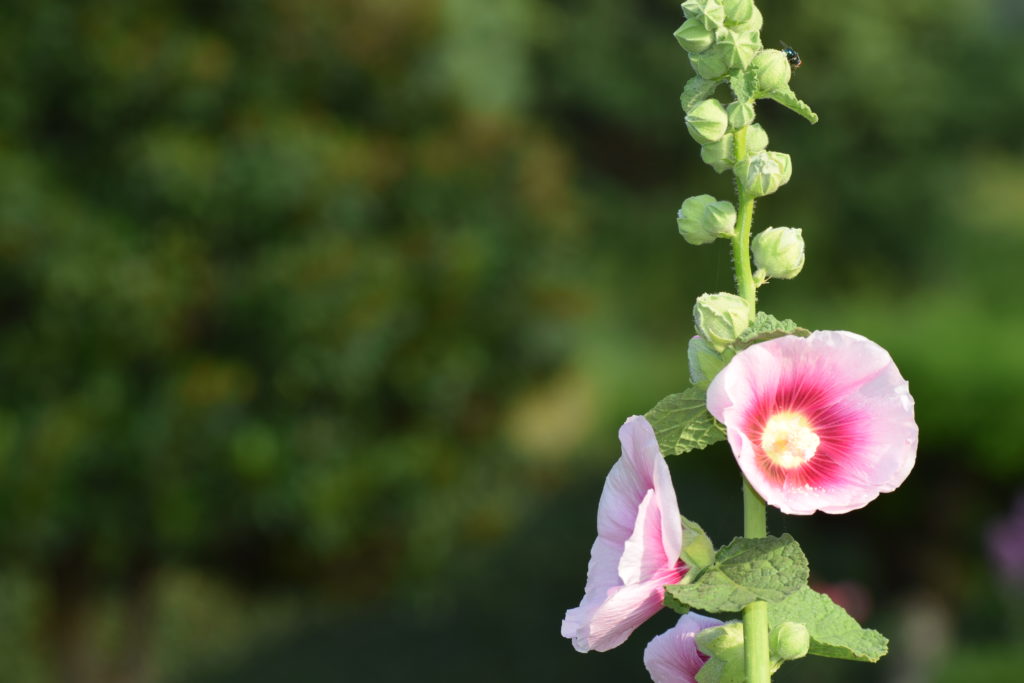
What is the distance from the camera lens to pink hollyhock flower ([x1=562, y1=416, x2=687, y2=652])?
107 cm

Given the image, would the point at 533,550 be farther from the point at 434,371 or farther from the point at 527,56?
the point at 527,56

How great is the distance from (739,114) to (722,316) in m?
0.18

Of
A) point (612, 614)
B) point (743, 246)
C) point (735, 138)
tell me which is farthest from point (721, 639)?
point (735, 138)

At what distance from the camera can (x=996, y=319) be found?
1138 centimetres

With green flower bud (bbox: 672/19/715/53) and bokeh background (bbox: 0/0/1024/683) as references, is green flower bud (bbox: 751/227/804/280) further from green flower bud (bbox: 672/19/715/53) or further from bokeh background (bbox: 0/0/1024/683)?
bokeh background (bbox: 0/0/1024/683)

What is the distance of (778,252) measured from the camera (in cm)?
122

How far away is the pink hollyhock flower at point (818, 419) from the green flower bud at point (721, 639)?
13 cm

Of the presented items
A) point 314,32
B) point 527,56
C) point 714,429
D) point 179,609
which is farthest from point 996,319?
point 527,56

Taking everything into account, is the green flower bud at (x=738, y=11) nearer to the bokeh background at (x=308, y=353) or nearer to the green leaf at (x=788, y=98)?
the green leaf at (x=788, y=98)

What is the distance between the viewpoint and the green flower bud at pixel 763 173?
1.14 meters

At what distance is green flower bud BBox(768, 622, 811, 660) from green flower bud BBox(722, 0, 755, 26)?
54 cm

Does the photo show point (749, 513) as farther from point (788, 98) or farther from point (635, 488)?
point (788, 98)

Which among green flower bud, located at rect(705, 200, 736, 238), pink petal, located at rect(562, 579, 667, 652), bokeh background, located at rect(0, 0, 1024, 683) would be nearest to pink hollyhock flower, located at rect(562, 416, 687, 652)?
pink petal, located at rect(562, 579, 667, 652)

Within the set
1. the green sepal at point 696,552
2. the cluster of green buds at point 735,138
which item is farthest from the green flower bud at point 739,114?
the green sepal at point 696,552
